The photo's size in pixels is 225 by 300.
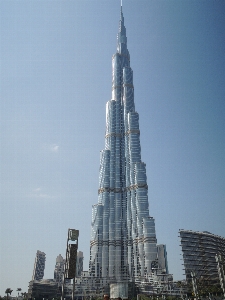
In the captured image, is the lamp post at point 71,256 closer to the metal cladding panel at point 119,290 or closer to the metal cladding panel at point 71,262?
the metal cladding panel at point 71,262

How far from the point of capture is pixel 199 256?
108m

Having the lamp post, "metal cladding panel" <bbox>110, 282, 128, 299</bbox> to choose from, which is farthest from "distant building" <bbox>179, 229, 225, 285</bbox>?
the lamp post

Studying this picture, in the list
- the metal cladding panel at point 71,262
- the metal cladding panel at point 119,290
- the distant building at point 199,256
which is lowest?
the metal cladding panel at point 119,290

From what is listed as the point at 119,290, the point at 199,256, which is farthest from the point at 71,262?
the point at 119,290

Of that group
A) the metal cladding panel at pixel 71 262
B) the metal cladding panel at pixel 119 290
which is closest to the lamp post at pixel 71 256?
the metal cladding panel at pixel 71 262

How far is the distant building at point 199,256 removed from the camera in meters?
105

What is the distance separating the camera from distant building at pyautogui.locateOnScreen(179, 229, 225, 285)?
10531cm

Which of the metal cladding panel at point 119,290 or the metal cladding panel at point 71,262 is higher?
the metal cladding panel at point 71,262

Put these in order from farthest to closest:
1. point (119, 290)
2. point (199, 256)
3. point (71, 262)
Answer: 1. point (119, 290)
2. point (199, 256)
3. point (71, 262)

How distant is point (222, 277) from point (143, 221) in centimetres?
16058

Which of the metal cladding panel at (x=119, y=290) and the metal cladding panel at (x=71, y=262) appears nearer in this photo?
the metal cladding panel at (x=71, y=262)

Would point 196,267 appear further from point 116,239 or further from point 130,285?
point 116,239

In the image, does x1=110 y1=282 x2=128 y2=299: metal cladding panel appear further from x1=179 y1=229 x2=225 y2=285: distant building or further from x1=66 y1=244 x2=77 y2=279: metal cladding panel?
x1=66 y1=244 x2=77 y2=279: metal cladding panel

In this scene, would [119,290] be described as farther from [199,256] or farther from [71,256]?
[71,256]
